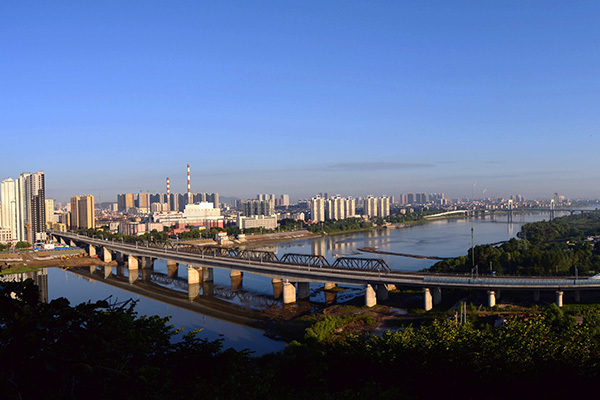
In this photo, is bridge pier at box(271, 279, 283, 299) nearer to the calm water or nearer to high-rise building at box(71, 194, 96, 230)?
the calm water

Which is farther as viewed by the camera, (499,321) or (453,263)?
(453,263)

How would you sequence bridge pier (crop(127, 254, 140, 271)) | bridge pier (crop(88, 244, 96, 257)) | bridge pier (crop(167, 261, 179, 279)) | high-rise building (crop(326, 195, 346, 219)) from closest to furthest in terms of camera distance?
1. bridge pier (crop(167, 261, 179, 279))
2. bridge pier (crop(127, 254, 140, 271))
3. bridge pier (crop(88, 244, 96, 257))
4. high-rise building (crop(326, 195, 346, 219))

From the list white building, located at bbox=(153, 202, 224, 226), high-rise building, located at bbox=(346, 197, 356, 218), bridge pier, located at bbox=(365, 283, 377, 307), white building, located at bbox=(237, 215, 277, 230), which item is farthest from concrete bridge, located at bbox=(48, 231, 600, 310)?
high-rise building, located at bbox=(346, 197, 356, 218)

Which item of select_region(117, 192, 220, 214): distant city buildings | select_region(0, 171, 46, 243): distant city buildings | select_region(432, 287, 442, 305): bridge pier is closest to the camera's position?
select_region(432, 287, 442, 305): bridge pier

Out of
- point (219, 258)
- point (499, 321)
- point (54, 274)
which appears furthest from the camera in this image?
point (54, 274)

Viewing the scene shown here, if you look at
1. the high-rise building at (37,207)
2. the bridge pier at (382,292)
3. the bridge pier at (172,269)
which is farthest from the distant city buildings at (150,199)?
the bridge pier at (382,292)

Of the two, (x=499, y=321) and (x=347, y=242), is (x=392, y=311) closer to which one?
(x=499, y=321)

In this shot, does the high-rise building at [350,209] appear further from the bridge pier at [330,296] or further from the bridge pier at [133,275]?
the bridge pier at [330,296]

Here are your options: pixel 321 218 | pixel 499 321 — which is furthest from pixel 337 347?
pixel 321 218
